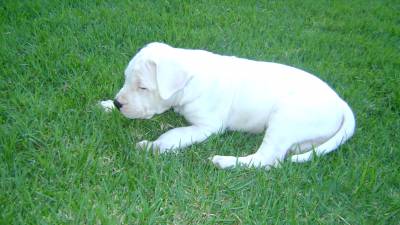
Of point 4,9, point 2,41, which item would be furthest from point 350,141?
point 4,9

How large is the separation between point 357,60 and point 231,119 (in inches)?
101

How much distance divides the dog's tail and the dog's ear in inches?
40.8

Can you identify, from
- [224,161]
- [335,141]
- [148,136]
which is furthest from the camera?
[148,136]

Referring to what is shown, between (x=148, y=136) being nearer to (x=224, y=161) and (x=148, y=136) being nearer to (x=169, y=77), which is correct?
(x=169, y=77)

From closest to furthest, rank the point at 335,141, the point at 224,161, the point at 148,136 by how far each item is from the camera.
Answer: the point at 224,161, the point at 335,141, the point at 148,136

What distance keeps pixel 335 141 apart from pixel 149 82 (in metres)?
1.52

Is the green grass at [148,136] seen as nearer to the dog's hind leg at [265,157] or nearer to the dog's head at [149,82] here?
the dog's hind leg at [265,157]

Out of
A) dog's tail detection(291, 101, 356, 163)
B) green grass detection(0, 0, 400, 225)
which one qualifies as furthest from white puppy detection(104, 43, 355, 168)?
green grass detection(0, 0, 400, 225)

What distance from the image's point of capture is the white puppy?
10.6ft

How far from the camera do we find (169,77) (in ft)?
10.7

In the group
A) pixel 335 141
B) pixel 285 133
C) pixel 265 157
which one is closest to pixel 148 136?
pixel 265 157

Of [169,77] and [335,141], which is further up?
[169,77]

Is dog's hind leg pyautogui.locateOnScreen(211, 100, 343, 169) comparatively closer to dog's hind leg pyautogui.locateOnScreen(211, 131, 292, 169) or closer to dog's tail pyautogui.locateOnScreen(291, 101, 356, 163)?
dog's hind leg pyautogui.locateOnScreen(211, 131, 292, 169)

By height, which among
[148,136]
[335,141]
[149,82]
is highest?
[149,82]
